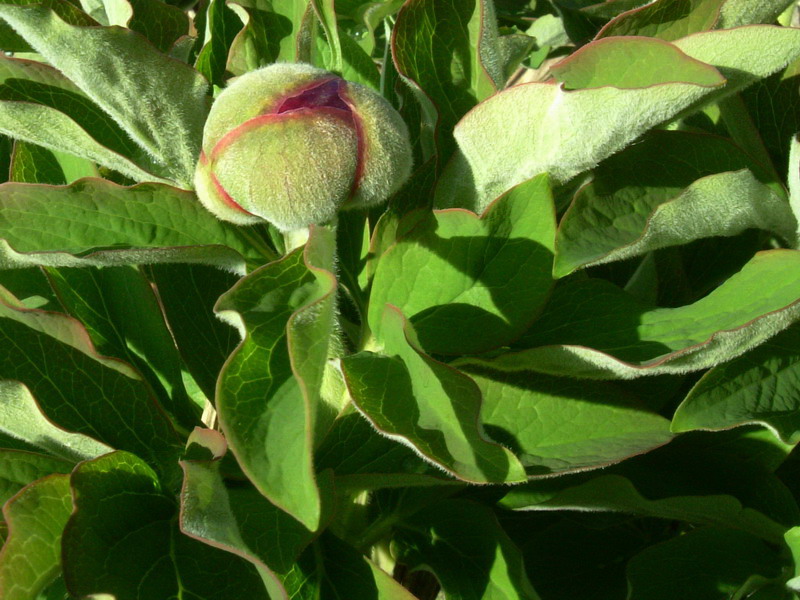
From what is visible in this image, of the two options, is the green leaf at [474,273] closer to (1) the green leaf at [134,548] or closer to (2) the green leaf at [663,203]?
(2) the green leaf at [663,203]

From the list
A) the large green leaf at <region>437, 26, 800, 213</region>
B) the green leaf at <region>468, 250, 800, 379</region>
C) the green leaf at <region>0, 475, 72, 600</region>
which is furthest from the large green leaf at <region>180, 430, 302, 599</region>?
the large green leaf at <region>437, 26, 800, 213</region>

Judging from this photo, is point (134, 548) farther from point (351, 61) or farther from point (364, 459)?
point (351, 61)

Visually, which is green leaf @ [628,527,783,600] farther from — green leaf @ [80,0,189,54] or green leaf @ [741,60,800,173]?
green leaf @ [80,0,189,54]

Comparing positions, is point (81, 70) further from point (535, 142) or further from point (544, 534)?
point (544, 534)

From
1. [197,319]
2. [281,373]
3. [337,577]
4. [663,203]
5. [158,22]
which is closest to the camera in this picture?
[281,373]

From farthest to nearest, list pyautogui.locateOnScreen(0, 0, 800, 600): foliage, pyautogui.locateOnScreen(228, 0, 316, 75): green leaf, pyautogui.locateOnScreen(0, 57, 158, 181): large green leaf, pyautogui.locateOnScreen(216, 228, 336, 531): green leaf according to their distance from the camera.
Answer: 1. pyautogui.locateOnScreen(228, 0, 316, 75): green leaf
2. pyautogui.locateOnScreen(0, 57, 158, 181): large green leaf
3. pyautogui.locateOnScreen(0, 0, 800, 600): foliage
4. pyautogui.locateOnScreen(216, 228, 336, 531): green leaf

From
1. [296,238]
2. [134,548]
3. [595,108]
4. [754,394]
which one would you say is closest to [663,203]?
[595,108]

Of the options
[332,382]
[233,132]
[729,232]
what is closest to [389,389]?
[332,382]
